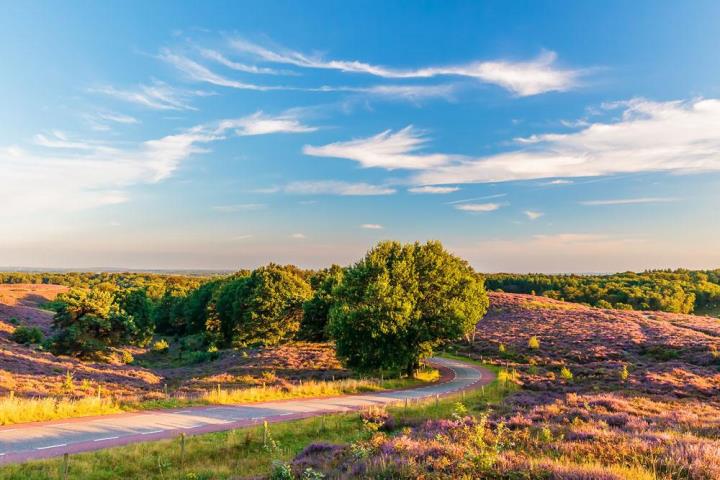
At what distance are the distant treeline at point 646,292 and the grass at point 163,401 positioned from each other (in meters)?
93.5

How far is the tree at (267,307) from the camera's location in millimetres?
64438

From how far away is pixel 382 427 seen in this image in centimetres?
1816

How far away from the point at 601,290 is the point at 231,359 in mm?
106051

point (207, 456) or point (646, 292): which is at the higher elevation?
point (646, 292)

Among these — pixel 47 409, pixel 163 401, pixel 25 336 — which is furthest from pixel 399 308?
pixel 25 336

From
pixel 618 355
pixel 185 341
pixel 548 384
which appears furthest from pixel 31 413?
pixel 185 341

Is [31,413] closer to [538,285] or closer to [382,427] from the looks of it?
[382,427]

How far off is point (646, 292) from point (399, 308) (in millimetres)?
104771

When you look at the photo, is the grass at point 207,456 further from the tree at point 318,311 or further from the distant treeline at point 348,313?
the tree at point 318,311

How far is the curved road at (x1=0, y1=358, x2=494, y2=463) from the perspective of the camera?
15311 mm

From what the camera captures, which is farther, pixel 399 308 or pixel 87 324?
pixel 87 324

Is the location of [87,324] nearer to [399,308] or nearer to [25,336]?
[25,336]

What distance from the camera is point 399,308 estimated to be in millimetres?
35844

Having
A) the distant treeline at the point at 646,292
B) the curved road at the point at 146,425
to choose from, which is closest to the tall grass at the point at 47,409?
the curved road at the point at 146,425
